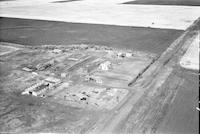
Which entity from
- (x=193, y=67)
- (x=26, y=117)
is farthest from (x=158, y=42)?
(x=26, y=117)

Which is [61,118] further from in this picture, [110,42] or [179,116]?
[110,42]

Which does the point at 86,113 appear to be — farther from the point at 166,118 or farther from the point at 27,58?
the point at 27,58

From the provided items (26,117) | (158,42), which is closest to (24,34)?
(158,42)

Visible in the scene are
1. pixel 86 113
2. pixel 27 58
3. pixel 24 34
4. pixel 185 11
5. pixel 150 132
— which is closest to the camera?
pixel 150 132

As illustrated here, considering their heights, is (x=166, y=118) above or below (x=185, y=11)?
below

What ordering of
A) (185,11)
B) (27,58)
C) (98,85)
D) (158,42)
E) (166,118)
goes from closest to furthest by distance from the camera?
(166,118) → (98,85) → (27,58) → (158,42) → (185,11)

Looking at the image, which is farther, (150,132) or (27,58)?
(27,58)
